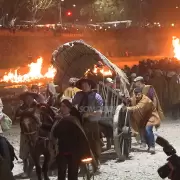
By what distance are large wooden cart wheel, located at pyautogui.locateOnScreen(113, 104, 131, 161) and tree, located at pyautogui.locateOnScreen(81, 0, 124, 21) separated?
50.5 meters

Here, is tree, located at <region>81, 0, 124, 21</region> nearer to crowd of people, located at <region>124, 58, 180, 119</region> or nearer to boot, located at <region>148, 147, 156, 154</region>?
crowd of people, located at <region>124, 58, 180, 119</region>

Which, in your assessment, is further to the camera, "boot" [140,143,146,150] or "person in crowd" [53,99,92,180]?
"boot" [140,143,146,150]

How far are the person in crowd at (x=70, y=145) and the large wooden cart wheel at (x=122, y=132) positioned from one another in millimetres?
3006

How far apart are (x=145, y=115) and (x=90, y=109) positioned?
2468 mm

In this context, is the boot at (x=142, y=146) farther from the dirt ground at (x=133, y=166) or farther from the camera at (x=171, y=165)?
the camera at (x=171, y=165)

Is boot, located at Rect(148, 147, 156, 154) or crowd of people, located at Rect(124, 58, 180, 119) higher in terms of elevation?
crowd of people, located at Rect(124, 58, 180, 119)

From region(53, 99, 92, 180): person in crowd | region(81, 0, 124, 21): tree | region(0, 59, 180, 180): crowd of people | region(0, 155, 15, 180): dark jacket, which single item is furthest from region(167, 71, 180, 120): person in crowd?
region(81, 0, 124, 21): tree

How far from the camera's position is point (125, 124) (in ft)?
37.6

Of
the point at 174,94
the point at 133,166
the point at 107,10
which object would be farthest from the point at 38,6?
the point at 133,166

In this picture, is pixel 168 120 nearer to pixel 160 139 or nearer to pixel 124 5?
pixel 160 139

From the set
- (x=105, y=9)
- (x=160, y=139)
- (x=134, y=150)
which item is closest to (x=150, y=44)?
(x=105, y=9)

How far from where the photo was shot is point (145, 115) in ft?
39.4

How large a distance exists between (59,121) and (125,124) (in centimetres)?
379

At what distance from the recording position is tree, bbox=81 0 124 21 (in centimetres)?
6119
